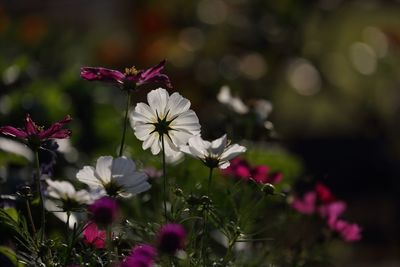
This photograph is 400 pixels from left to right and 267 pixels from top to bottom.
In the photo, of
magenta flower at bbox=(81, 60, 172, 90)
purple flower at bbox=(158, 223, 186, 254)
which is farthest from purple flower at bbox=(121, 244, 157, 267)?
magenta flower at bbox=(81, 60, 172, 90)

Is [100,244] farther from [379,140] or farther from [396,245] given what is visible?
[379,140]

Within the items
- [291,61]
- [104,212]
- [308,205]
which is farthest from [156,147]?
[291,61]

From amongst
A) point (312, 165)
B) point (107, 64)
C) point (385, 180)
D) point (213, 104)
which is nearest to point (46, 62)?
point (107, 64)

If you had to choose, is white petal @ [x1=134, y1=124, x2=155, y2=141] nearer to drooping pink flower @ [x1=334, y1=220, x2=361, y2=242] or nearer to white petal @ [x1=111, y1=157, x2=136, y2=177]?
white petal @ [x1=111, y1=157, x2=136, y2=177]

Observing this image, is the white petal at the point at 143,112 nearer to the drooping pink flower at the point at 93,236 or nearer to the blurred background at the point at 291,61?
the drooping pink flower at the point at 93,236

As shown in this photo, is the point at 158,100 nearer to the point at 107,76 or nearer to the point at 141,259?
the point at 107,76

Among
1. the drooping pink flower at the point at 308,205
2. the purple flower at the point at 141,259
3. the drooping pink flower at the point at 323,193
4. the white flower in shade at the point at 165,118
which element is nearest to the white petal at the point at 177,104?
the white flower in shade at the point at 165,118
